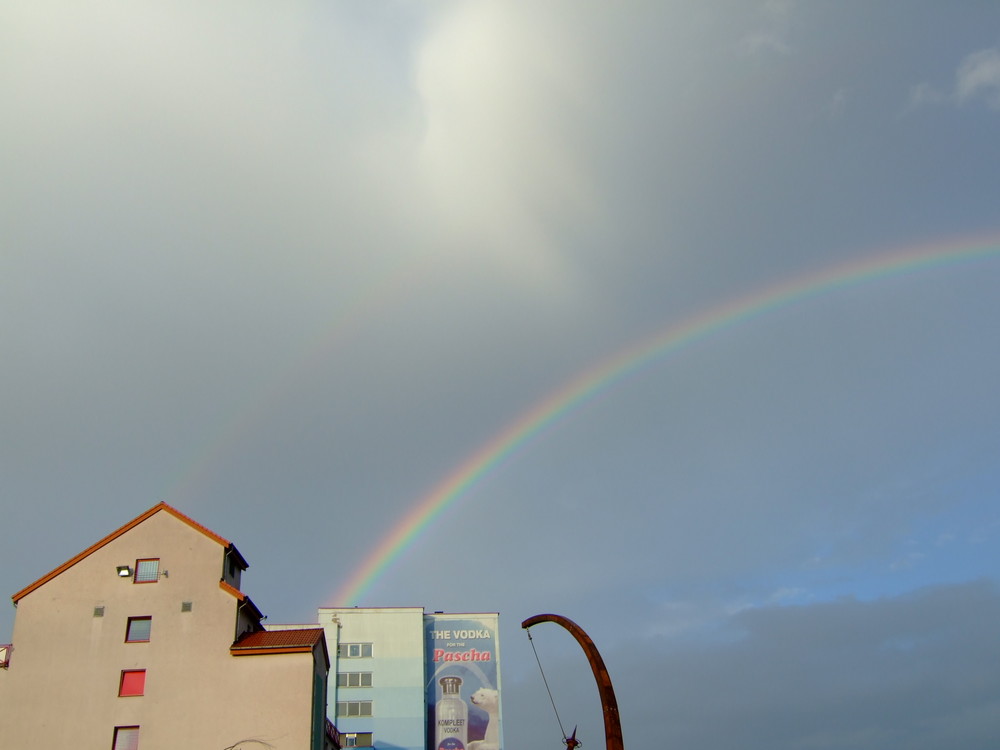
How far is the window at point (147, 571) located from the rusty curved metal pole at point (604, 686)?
90.6 feet

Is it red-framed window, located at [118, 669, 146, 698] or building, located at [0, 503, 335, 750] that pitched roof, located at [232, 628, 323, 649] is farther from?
red-framed window, located at [118, 669, 146, 698]

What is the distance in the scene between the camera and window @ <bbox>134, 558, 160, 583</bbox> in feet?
182

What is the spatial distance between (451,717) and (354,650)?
1308 cm

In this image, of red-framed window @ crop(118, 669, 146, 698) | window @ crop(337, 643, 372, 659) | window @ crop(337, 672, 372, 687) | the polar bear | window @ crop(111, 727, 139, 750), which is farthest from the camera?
window @ crop(337, 643, 372, 659)

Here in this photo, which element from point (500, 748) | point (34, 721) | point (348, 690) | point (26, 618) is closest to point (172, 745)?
point (34, 721)

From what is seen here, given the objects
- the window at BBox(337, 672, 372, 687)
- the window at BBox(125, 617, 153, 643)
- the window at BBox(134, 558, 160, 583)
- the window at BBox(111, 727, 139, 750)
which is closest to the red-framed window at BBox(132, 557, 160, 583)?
the window at BBox(134, 558, 160, 583)

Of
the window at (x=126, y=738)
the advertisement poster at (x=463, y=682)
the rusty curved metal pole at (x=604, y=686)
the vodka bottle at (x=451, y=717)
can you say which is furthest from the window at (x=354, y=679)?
the rusty curved metal pole at (x=604, y=686)

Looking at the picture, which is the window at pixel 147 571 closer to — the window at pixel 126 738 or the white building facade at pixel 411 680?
the window at pixel 126 738

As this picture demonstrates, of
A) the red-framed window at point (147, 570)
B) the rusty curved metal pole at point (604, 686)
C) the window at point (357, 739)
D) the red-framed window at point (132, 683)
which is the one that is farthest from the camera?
the window at point (357, 739)

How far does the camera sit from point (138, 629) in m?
54.3

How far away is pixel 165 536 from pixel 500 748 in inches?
2325

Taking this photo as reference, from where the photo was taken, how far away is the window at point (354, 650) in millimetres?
102562

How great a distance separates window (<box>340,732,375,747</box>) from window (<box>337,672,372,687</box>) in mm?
5013

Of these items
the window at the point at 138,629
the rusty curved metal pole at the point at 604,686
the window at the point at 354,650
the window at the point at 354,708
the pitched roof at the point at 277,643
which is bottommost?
the rusty curved metal pole at the point at 604,686
